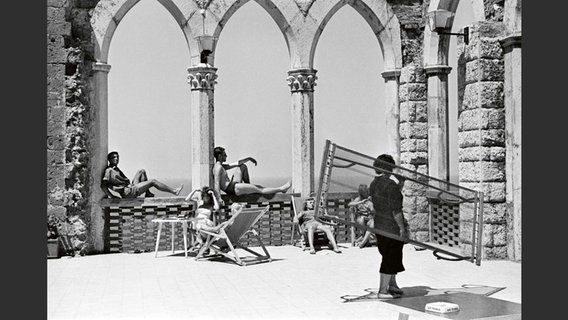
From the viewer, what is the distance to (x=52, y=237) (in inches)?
505

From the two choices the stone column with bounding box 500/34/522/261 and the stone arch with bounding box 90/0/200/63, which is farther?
the stone arch with bounding box 90/0/200/63

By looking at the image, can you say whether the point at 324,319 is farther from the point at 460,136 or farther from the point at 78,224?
the point at 78,224

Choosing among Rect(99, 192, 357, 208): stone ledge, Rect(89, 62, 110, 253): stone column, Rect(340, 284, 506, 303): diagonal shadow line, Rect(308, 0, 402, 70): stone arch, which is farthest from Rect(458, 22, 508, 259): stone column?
→ Rect(89, 62, 110, 253): stone column

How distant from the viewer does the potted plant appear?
12781 millimetres

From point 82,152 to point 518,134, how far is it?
628cm

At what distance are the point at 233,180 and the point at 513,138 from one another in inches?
201

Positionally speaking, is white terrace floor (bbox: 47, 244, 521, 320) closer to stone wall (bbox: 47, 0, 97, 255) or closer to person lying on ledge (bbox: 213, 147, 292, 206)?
stone wall (bbox: 47, 0, 97, 255)

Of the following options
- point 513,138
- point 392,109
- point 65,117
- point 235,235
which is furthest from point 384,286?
point 392,109

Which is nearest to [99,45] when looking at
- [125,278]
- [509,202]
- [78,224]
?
[78,224]

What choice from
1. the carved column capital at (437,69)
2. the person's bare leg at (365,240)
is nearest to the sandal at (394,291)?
the person's bare leg at (365,240)

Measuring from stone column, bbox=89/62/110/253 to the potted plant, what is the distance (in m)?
0.97

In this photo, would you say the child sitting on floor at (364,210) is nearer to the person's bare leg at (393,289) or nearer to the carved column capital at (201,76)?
the carved column capital at (201,76)

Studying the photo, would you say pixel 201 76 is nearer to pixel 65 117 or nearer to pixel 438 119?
pixel 65 117

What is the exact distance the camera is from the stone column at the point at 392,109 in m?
15.1
